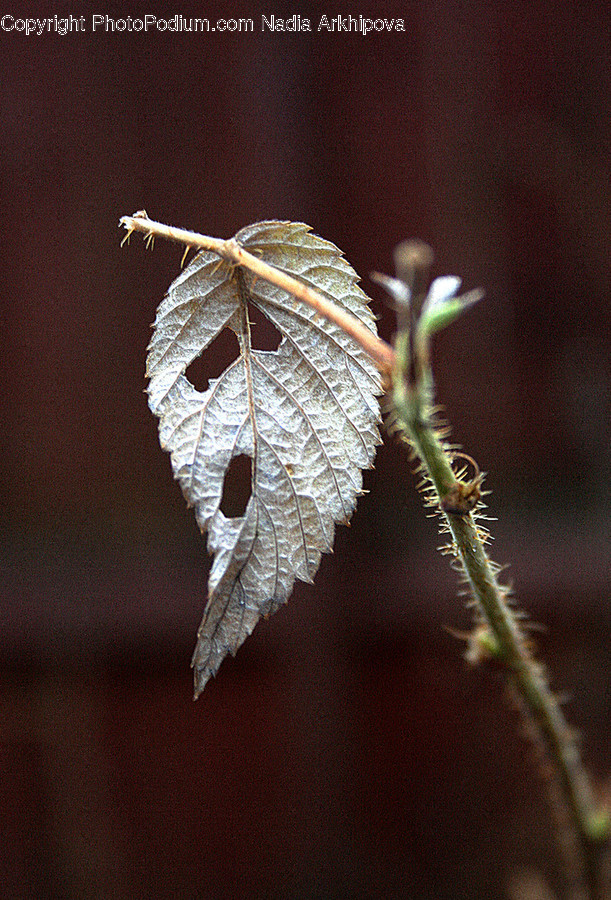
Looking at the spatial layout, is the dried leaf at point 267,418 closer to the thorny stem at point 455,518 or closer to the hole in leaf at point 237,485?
the thorny stem at point 455,518

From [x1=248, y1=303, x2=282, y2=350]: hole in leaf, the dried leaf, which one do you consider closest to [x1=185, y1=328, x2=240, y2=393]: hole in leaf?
[x1=248, y1=303, x2=282, y2=350]: hole in leaf

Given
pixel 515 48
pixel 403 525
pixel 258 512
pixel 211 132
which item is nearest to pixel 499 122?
pixel 515 48

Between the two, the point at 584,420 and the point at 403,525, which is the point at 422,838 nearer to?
the point at 403,525

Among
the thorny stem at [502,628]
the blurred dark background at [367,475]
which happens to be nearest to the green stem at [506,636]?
the thorny stem at [502,628]

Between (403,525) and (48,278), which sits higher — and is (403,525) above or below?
below

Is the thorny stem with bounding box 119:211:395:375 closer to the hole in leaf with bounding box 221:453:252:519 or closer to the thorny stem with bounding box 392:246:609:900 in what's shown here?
the thorny stem with bounding box 392:246:609:900

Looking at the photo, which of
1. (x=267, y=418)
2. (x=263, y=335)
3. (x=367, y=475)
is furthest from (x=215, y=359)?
(x=267, y=418)

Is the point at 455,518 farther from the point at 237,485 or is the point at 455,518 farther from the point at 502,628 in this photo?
the point at 237,485
